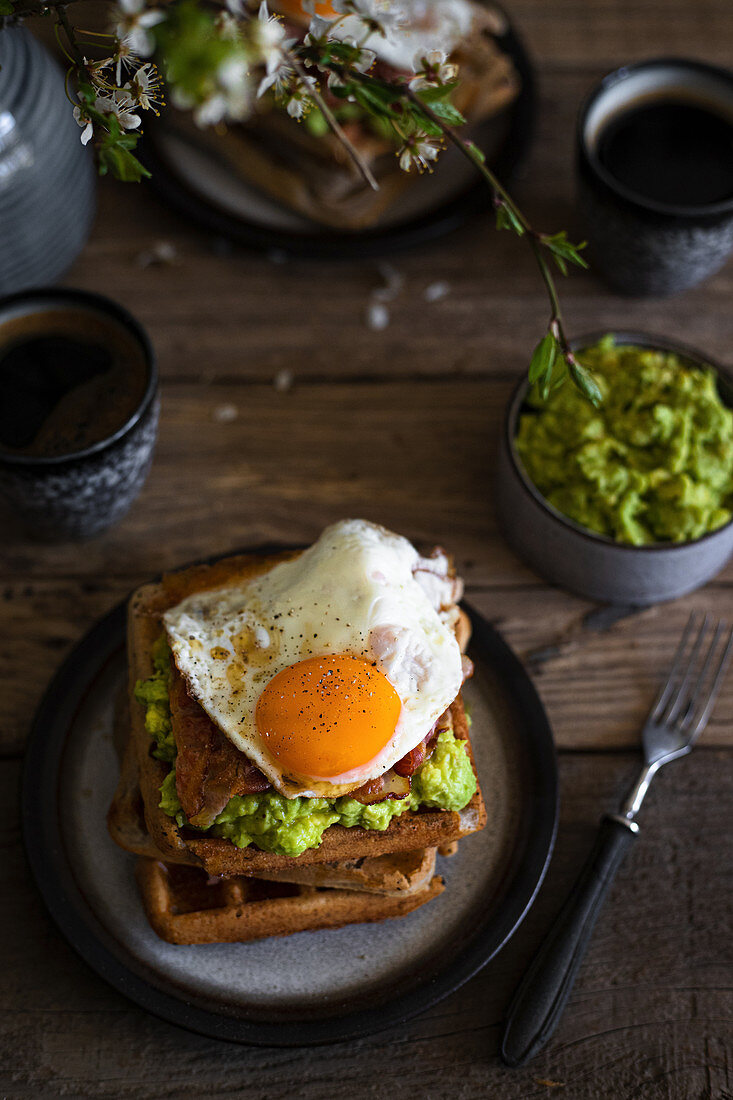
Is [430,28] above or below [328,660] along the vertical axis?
above

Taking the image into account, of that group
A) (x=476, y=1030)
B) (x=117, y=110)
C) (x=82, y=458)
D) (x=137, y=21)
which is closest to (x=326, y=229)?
(x=82, y=458)

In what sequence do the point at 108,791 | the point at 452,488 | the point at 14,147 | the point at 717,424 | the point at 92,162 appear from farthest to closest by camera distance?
the point at 92,162 < the point at 452,488 < the point at 14,147 < the point at 717,424 < the point at 108,791

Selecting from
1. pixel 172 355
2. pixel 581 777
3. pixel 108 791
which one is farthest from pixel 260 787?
pixel 172 355

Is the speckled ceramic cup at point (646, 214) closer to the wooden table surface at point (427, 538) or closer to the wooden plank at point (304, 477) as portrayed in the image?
the wooden table surface at point (427, 538)

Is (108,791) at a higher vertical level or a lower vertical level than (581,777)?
higher

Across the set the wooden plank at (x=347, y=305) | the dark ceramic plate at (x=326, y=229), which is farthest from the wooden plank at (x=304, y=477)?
the dark ceramic plate at (x=326, y=229)

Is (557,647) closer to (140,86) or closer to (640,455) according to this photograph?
(640,455)

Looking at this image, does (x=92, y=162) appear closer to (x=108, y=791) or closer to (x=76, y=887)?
(x=108, y=791)
